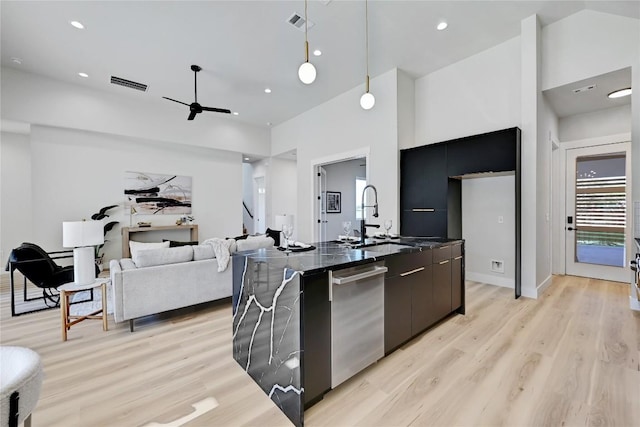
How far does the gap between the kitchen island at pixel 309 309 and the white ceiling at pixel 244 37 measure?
9.92ft

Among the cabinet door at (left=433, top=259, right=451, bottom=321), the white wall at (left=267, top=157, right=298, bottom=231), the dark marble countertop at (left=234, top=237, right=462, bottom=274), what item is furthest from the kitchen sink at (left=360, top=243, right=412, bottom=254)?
the white wall at (left=267, top=157, right=298, bottom=231)

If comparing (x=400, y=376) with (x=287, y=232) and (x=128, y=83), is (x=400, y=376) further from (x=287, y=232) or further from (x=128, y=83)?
(x=128, y=83)

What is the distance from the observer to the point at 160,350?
97.9 inches

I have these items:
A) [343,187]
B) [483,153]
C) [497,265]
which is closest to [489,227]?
[497,265]

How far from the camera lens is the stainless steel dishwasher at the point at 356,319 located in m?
1.80

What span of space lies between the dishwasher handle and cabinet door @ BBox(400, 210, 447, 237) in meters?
2.63

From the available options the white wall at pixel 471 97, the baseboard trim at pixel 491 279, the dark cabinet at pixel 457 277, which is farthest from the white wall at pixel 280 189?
the dark cabinet at pixel 457 277

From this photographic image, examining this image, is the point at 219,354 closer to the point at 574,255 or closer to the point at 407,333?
the point at 407,333

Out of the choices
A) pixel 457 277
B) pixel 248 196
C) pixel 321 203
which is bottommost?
pixel 457 277

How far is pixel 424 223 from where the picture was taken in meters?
4.50

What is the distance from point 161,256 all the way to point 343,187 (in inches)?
217

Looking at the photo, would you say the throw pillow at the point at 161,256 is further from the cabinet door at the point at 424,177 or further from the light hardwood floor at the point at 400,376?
the cabinet door at the point at 424,177

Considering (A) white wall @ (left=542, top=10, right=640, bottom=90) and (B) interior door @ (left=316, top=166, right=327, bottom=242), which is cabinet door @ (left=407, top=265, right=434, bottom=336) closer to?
(A) white wall @ (left=542, top=10, right=640, bottom=90)

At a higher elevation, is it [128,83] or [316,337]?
[128,83]
